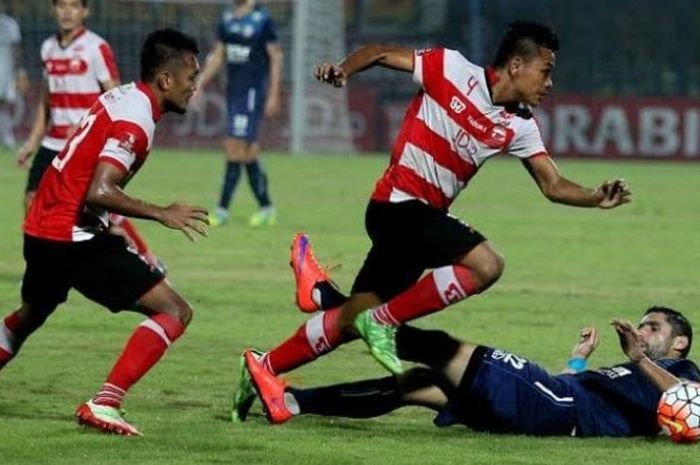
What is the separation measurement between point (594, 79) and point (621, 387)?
2738cm

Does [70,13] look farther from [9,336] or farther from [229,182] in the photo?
[229,182]

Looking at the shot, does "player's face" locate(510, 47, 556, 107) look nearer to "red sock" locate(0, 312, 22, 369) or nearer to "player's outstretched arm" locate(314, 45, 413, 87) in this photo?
"player's outstretched arm" locate(314, 45, 413, 87)

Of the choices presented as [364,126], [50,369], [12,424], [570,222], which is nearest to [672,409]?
[12,424]

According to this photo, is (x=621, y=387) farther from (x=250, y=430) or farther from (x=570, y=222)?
(x=570, y=222)

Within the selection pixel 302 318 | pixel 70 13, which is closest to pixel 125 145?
pixel 302 318

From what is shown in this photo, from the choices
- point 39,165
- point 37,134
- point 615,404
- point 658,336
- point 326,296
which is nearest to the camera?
point 615,404

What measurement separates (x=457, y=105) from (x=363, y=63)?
0.48m

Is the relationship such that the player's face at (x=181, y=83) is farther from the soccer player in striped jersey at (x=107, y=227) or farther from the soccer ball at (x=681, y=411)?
the soccer ball at (x=681, y=411)

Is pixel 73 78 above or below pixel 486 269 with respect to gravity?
above

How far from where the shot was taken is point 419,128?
9570 millimetres

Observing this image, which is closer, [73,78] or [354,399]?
[354,399]

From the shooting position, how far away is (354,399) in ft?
30.9

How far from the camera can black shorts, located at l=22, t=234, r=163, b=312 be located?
912 centimetres

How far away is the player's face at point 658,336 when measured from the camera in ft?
30.7
